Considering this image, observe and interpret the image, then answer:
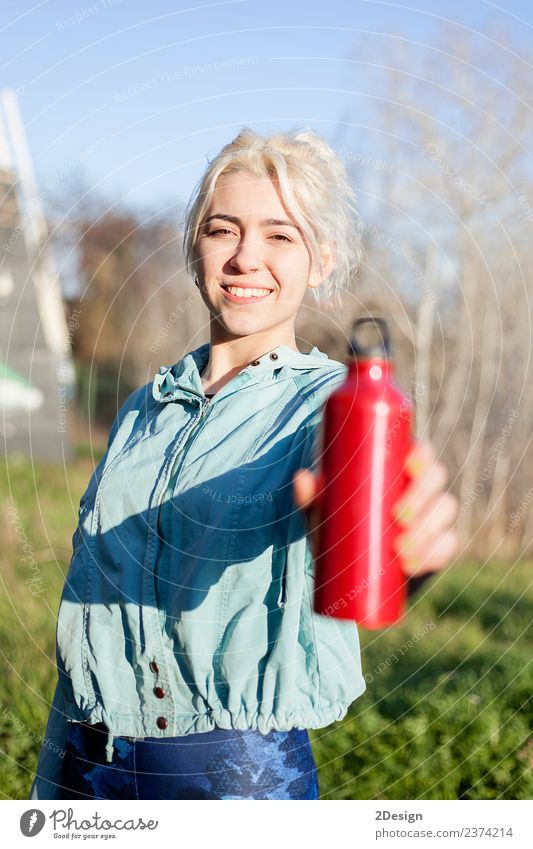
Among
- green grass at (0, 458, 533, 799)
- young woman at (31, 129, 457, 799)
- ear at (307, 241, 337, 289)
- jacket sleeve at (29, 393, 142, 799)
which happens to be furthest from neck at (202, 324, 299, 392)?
green grass at (0, 458, 533, 799)

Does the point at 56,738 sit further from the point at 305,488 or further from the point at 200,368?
the point at 305,488

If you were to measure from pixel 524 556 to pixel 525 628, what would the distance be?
149 centimetres

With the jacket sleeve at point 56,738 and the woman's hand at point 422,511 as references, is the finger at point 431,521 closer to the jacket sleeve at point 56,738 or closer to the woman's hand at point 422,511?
the woman's hand at point 422,511

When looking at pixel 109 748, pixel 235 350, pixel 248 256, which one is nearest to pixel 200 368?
pixel 235 350

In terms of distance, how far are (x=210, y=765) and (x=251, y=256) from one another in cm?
87

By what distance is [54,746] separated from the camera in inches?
76.7

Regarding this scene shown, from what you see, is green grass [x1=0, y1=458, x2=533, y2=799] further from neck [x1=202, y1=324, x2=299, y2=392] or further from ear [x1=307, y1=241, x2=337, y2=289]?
ear [x1=307, y1=241, x2=337, y2=289]

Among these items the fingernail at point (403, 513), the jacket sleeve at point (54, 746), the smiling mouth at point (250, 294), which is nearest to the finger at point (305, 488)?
the fingernail at point (403, 513)

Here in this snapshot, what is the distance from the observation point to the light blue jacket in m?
1.58

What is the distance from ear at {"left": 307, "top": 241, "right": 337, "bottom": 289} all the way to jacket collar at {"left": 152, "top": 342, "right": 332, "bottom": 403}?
0.14 m

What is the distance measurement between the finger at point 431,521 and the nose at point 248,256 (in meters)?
0.66

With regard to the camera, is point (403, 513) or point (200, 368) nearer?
point (403, 513)
